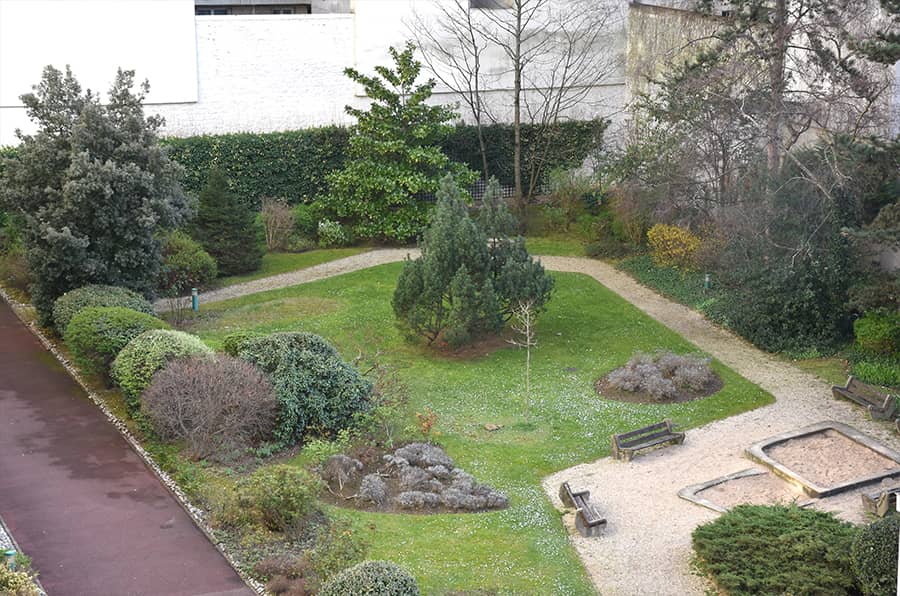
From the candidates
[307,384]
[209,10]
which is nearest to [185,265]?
[307,384]

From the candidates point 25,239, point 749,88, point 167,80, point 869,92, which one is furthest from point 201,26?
point 869,92

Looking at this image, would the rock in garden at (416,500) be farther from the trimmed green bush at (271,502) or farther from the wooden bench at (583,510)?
the wooden bench at (583,510)

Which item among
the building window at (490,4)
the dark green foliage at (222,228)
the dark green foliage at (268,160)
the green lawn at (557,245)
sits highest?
the building window at (490,4)

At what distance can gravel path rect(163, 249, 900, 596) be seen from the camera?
1342 cm

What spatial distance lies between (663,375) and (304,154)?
48.0 ft

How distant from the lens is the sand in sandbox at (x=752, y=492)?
15148mm

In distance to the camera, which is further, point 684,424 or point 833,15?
point 833,15

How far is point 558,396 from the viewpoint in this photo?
1922cm

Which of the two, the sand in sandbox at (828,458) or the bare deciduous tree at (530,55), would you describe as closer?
the sand in sandbox at (828,458)

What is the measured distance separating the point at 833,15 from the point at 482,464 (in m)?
11.7

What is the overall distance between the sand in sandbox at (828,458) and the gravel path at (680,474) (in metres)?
0.52

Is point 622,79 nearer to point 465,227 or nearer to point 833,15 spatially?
point 833,15

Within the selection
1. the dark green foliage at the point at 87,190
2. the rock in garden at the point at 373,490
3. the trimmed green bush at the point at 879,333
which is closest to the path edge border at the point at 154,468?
the dark green foliage at the point at 87,190

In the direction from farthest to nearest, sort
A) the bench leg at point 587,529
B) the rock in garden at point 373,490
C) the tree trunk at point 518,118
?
the tree trunk at point 518,118 → the rock in garden at point 373,490 → the bench leg at point 587,529
